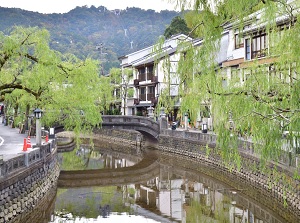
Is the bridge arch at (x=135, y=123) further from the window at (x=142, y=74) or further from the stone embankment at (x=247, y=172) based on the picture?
the window at (x=142, y=74)

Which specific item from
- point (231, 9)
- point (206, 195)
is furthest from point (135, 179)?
point (231, 9)

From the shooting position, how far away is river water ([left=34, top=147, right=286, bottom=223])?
17.5 m

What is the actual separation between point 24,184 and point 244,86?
11577mm

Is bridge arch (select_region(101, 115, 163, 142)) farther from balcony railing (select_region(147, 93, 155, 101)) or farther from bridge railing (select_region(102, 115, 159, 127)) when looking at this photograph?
balcony railing (select_region(147, 93, 155, 101))

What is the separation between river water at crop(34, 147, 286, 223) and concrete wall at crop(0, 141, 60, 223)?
113 centimetres

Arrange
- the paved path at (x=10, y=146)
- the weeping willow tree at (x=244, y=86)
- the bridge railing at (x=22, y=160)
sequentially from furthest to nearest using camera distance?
the paved path at (x=10, y=146) → the bridge railing at (x=22, y=160) → the weeping willow tree at (x=244, y=86)

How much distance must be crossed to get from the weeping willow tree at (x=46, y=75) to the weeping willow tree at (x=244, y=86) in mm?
8358

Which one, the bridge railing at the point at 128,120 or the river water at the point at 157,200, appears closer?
the river water at the point at 157,200

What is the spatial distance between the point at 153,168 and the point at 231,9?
2440 centimetres

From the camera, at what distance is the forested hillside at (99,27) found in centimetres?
10556

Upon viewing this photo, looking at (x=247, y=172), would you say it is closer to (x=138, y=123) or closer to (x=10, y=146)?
(x=10, y=146)

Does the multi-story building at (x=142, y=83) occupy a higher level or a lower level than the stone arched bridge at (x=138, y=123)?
Answer: higher

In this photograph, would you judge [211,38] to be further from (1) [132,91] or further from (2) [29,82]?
(1) [132,91]

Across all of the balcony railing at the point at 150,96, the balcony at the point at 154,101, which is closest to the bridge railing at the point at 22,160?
→ the balcony at the point at 154,101
